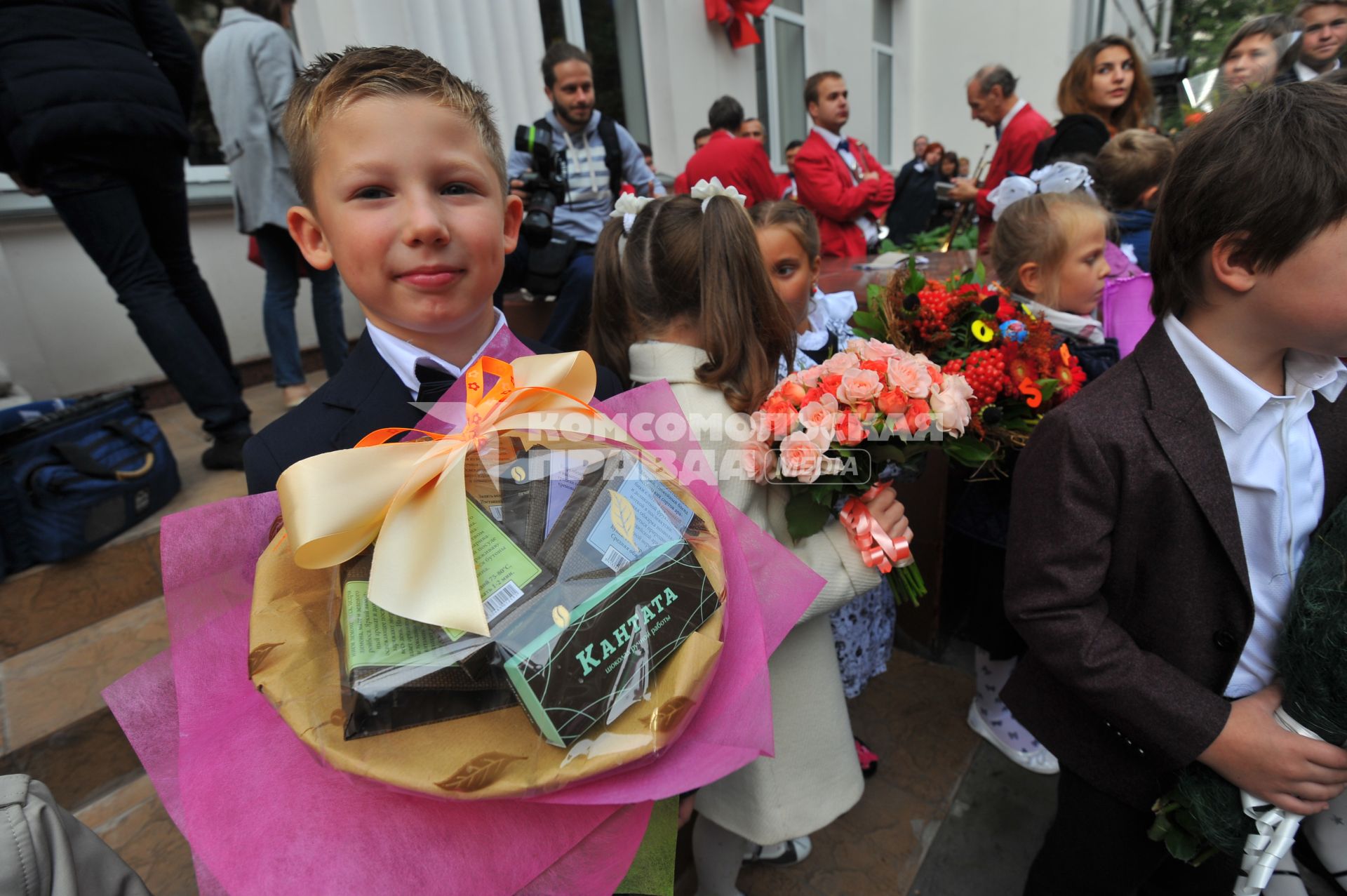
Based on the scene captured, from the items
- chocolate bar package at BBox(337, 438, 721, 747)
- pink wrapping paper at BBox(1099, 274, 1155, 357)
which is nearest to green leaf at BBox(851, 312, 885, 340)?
pink wrapping paper at BBox(1099, 274, 1155, 357)

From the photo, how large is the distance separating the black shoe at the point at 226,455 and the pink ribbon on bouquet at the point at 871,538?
8.28ft

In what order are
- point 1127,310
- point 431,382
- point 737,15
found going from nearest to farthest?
point 431,382 < point 1127,310 < point 737,15

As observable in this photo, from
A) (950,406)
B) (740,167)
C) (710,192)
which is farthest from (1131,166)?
(950,406)

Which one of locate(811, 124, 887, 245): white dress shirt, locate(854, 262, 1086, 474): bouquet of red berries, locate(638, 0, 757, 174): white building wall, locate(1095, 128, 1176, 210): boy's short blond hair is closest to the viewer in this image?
locate(854, 262, 1086, 474): bouquet of red berries

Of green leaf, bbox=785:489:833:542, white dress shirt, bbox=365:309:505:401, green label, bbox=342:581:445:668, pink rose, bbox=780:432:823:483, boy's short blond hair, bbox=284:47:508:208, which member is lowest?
green leaf, bbox=785:489:833:542

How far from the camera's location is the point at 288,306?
11.1 feet

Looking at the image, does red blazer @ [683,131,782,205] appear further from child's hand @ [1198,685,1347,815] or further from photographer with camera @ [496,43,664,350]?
child's hand @ [1198,685,1347,815]

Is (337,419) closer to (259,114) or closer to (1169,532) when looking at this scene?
(1169,532)

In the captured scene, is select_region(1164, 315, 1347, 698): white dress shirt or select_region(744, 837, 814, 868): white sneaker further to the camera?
select_region(744, 837, 814, 868): white sneaker

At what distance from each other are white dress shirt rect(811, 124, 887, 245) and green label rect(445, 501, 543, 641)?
15.3 feet

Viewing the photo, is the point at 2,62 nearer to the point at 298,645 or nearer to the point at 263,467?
the point at 263,467

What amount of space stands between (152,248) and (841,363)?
8.70ft

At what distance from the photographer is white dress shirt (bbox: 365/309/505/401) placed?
43.1 inches

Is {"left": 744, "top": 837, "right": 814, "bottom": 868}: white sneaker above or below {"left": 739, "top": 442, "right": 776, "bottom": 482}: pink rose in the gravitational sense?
below
